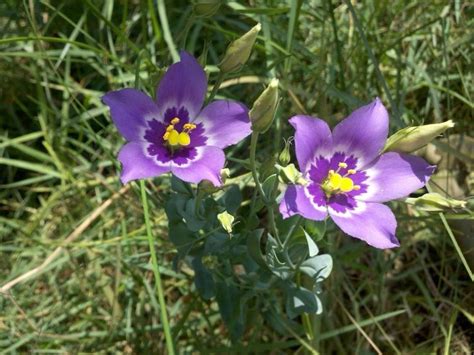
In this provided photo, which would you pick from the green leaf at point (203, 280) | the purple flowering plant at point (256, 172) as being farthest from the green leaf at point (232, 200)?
the green leaf at point (203, 280)

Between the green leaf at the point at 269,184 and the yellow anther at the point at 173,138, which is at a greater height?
the yellow anther at the point at 173,138

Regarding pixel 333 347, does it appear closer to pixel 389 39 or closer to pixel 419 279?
pixel 419 279

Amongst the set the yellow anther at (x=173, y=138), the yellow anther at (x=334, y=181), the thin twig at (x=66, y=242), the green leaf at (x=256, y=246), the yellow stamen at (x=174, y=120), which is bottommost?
the thin twig at (x=66, y=242)

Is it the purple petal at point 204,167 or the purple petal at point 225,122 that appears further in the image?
the purple petal at point 225,122

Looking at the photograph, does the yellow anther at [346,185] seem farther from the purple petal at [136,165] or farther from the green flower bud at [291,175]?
the purple petal at [136,165]

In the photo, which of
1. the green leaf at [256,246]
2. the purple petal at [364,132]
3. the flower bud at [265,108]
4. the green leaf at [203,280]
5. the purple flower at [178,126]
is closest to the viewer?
the flower bud at [265,108]

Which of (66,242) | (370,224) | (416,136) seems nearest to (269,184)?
(370,224)

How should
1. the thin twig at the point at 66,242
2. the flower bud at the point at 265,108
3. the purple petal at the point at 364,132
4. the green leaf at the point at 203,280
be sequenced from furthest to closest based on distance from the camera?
1. the thin twig at the point at 66,242
2. the green leaf at the point at 203,280
3. the purple petal at the point at 364,132
4. the flower bud at the point at 265,108

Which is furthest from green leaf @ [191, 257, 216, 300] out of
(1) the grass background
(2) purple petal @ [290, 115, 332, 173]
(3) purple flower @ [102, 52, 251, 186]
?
(2) purple petal @ [290, 115, 332, 173]
